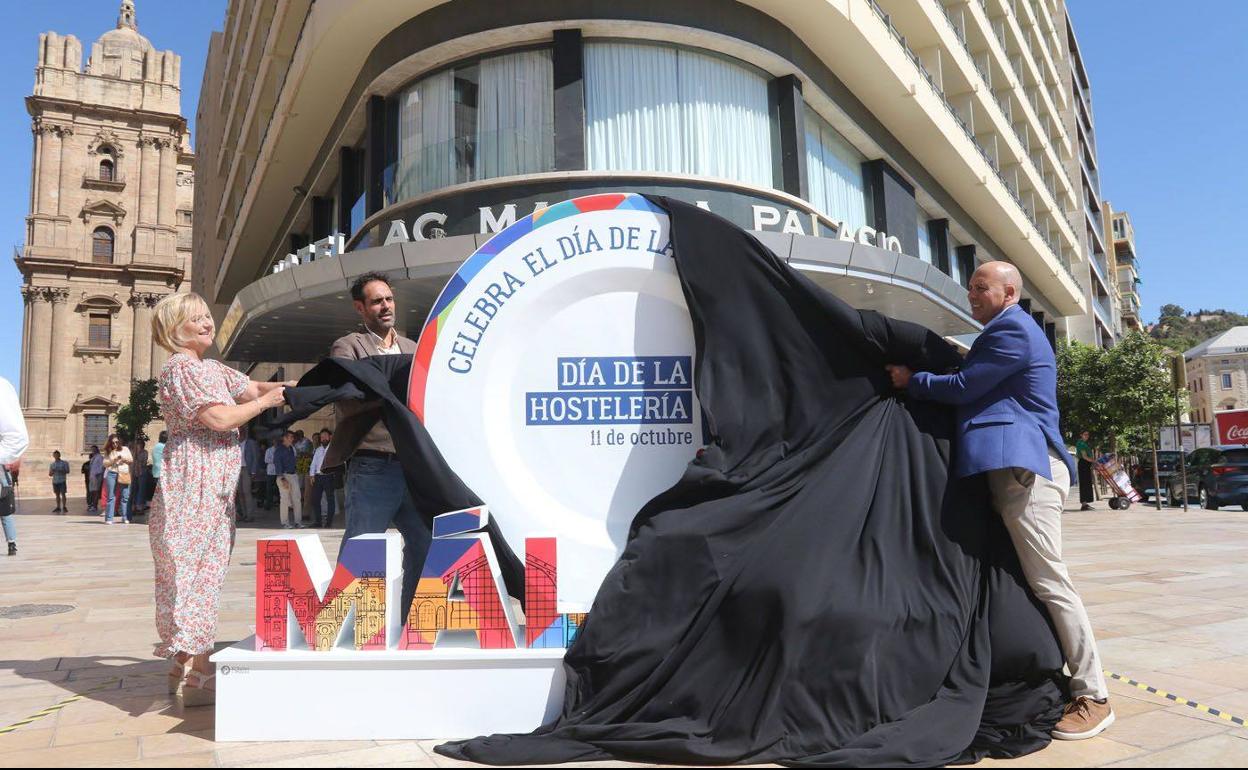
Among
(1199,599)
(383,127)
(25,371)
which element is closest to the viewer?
(1199,599)

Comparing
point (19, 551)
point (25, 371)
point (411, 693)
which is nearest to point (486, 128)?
point (19, 551)

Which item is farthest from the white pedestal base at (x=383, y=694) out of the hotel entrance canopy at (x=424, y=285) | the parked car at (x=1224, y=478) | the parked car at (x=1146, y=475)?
the parked car at (x=1146, y=475)

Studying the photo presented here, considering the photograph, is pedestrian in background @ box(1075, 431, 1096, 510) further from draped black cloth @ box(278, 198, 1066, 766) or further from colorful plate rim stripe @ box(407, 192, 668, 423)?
colorful plate rim stripe @ box(407, 192, 668, 423)

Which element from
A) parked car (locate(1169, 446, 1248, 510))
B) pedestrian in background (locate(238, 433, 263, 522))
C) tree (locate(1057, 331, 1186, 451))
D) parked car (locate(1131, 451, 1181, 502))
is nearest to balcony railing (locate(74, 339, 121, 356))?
pedestrian in background (locate(238, 433, 263, 522))

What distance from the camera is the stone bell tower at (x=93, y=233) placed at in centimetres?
5938

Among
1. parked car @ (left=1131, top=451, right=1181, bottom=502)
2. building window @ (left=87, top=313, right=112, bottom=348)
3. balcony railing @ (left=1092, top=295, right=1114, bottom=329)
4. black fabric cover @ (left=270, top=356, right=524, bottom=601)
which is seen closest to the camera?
black fabric cover @ (left=270, top=356, right=524, bottom=601)

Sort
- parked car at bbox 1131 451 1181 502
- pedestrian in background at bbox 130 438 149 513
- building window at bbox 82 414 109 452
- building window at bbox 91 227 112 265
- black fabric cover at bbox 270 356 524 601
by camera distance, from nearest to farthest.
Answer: black fabric cover at bbox 270 356 524 601
pedestrian in background at bbox 130 438 149 513
parked car at bbox 1131 451 1181 502
building window at bbox 82 414 109 452
building window at bbox 91 227 112 265

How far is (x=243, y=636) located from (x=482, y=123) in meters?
10.2

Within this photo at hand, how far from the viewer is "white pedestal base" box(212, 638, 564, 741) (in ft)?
10.7

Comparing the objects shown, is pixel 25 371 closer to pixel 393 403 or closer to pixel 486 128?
pixel 486 128

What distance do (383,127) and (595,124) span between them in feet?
14.2

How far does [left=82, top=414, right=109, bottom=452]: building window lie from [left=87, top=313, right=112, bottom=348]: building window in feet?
18.8

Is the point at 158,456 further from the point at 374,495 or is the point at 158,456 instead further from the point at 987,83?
the point at 987,83

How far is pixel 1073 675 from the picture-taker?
332 centimetres
